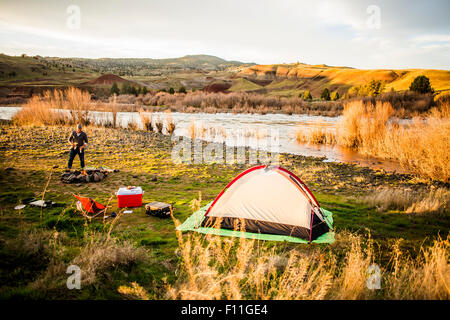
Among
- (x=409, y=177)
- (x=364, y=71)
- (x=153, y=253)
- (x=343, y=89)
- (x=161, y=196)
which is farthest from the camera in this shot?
(x=364, y=71)

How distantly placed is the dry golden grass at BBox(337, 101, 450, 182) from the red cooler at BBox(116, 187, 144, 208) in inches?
474

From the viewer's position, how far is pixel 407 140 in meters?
13.6

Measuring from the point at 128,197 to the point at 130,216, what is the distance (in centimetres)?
68

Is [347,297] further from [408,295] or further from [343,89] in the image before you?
[343,89]

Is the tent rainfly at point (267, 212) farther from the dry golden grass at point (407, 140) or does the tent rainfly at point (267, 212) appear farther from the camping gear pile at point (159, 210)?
the dry golden grass at point (407, 140)

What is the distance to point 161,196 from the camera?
28.0 feet

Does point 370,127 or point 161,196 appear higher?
point 370,127

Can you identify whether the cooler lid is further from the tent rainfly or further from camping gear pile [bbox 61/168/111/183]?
camping gear pile [bbox 61/168/111/183]

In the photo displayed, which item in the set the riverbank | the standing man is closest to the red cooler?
the riverbank

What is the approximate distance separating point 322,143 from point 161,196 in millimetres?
16172

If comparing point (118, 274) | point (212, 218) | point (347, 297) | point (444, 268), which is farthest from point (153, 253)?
point (444, 268)

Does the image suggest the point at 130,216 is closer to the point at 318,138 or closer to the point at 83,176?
the point at 83,176

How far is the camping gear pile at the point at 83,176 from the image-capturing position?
931 centimetres

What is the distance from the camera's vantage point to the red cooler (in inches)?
284
